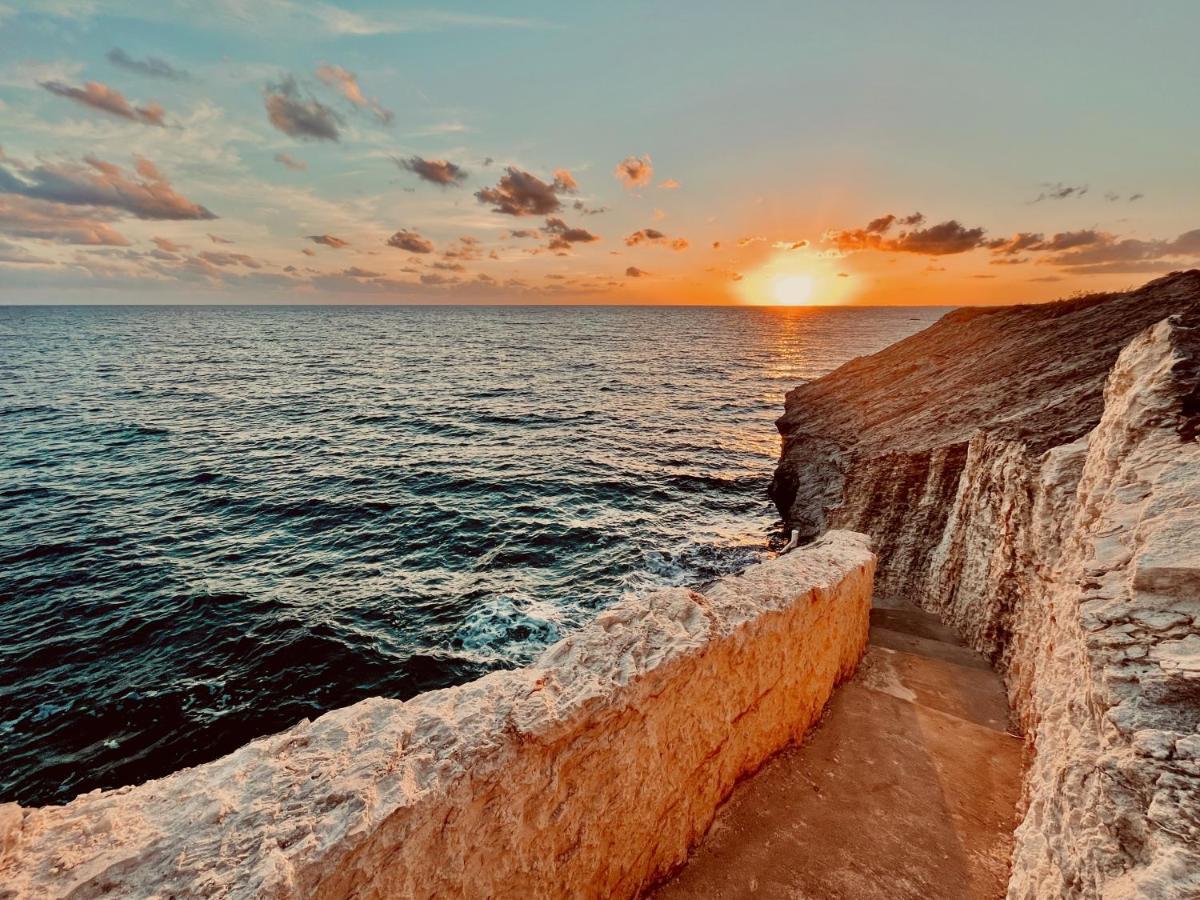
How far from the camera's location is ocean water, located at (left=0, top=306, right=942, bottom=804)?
1360 cm

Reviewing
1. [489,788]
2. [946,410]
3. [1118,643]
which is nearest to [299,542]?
[489,788]

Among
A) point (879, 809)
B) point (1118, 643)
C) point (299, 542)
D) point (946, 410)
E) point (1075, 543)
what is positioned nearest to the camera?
point (1118, 643)

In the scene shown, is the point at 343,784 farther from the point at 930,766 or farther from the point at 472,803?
the point at 930,766

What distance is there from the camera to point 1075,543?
26.5 ft

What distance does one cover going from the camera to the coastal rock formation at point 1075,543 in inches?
176

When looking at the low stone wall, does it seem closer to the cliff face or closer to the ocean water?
the ocean water

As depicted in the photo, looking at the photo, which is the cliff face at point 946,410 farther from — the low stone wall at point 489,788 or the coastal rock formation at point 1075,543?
the low stone wall at point 489,788

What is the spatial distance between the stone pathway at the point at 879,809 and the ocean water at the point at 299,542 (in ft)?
30.1

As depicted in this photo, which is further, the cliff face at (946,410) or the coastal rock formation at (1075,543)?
the cliff face at (946,410)

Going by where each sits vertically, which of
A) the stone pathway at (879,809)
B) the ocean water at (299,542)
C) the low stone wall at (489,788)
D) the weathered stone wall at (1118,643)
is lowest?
the ocean water at (299,542)

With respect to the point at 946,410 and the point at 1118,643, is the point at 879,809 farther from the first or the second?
the point at 946,410

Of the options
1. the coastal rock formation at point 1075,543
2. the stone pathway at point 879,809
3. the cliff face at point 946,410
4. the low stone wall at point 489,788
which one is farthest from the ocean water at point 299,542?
the low stone wall at point 489,788

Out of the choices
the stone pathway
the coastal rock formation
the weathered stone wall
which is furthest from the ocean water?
the weathered stone wall

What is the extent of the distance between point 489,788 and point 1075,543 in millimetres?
9282
